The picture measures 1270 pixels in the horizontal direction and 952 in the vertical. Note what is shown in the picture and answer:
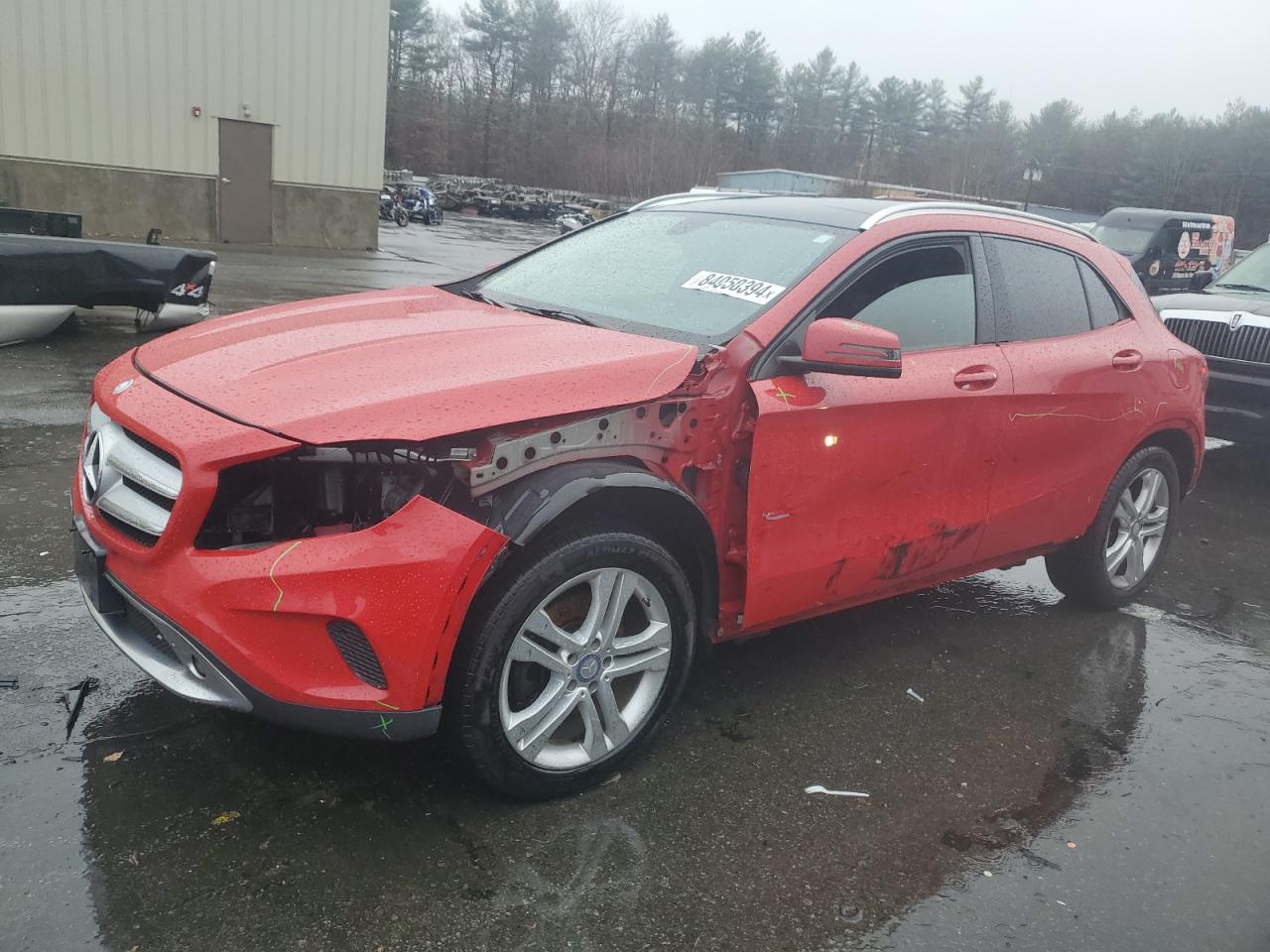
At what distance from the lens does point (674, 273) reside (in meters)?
3.55

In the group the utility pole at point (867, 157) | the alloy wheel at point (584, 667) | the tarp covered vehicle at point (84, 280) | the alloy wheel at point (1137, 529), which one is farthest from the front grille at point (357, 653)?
the utility pole at point (867, 157)

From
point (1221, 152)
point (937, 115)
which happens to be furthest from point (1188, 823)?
point (937, 115)

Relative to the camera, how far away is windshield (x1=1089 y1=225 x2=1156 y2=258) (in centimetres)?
1855

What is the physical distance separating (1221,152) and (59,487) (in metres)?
79.7

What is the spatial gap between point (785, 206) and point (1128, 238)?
17701mm

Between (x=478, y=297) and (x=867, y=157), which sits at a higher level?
(x=867, y=157)

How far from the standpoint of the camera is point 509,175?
82250 mm

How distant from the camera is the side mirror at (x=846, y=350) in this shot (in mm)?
2965

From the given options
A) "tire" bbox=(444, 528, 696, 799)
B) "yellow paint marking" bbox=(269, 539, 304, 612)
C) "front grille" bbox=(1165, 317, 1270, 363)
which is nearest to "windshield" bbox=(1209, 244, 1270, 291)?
"front grille" bbox=(1165, 317, 1270, 363)

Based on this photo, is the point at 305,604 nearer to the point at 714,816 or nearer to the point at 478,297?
the point at 714,816

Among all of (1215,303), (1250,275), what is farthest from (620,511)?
(1250,275)

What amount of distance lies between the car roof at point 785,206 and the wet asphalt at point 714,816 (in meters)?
1.67

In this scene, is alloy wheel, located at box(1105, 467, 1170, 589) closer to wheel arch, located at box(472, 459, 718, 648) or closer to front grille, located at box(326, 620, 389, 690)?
wheel arch, located at box(472, 459, 718, 648)

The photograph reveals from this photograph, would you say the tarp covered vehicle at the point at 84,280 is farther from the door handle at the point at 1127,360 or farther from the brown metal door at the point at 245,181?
the brown metal door at the point at 245,181
